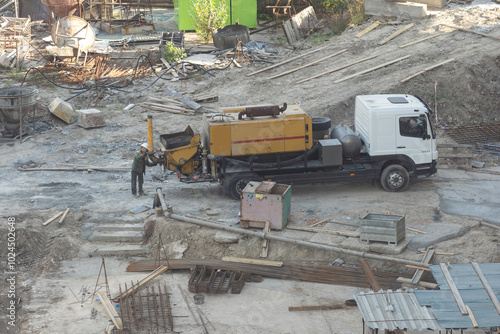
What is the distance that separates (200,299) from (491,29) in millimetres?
19381

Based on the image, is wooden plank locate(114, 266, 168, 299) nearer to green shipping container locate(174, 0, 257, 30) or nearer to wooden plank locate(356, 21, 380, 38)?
wooden plank locate(356, 21, 380, 38)

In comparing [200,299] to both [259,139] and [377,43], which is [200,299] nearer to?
[259,139]

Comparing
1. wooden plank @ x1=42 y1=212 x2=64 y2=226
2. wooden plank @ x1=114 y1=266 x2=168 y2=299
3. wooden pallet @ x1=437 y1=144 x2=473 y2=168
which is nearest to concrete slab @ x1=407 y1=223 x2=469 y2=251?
wooden pallet @ x1=437 y1=144 x2=473 y2=168

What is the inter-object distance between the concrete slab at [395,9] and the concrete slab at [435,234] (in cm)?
1644

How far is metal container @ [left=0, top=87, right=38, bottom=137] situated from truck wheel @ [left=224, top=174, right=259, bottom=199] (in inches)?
Answer: 361

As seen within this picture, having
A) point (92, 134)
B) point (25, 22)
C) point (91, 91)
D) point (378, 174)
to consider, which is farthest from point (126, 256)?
point (25, 22)

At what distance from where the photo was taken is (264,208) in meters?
15.5

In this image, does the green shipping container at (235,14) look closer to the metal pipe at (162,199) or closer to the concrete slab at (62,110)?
the concrete slab at (62,110)

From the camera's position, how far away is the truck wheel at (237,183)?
17203 millimetres

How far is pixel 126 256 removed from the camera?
50.6 ft

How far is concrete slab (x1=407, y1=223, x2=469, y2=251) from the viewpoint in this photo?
1464 cm

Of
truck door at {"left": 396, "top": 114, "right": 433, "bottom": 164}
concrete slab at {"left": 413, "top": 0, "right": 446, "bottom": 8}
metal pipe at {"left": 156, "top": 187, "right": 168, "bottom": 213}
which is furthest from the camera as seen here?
concrete slab at {"left": 413, "top": 0, "right": 446, "bottom": 8}

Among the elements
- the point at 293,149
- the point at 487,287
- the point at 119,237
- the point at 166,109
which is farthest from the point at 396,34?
the point at 487,287

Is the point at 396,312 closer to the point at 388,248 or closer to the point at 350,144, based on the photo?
the point at 388,248
